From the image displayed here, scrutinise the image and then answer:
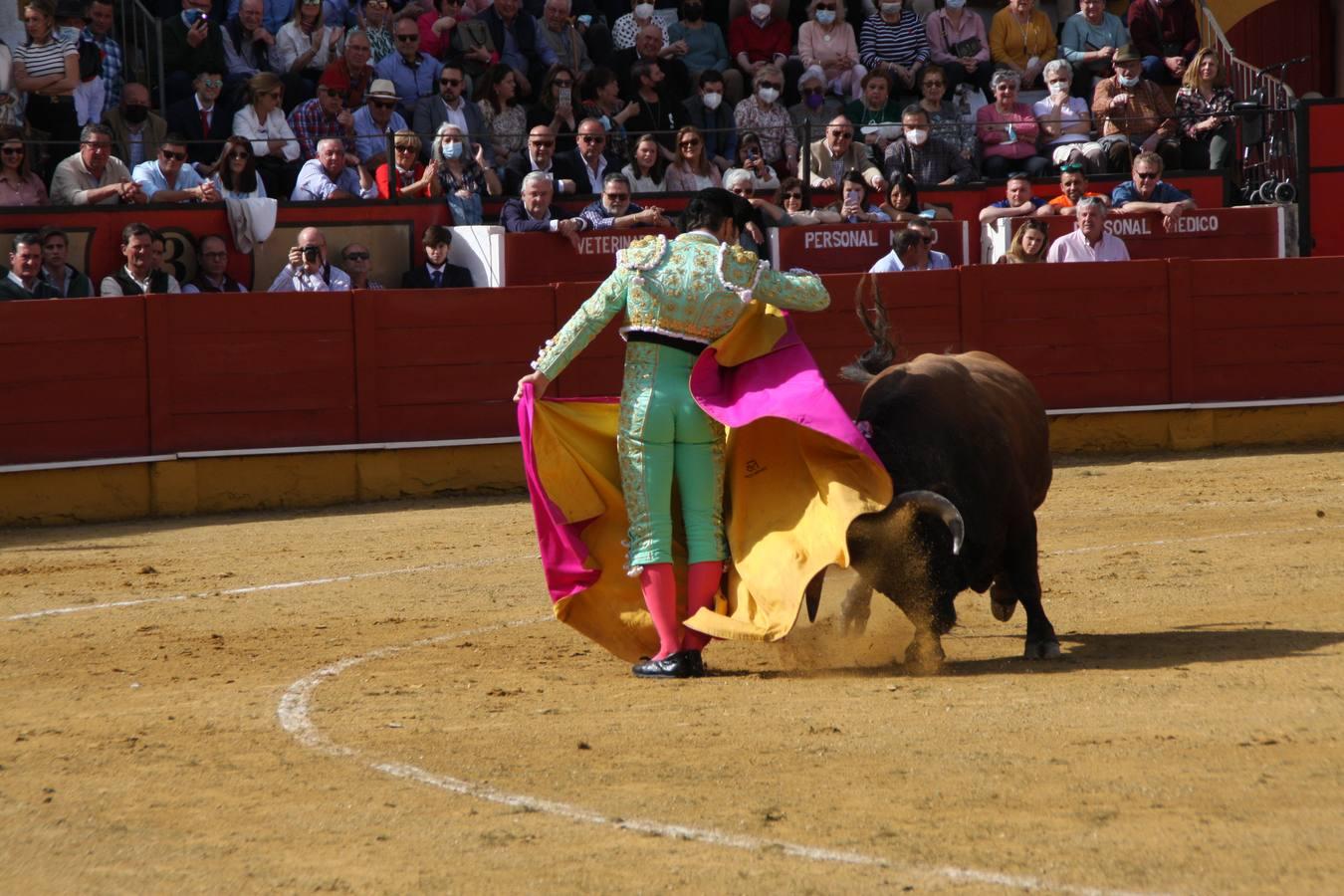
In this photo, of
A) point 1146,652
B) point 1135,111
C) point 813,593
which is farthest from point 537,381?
point 1135,111

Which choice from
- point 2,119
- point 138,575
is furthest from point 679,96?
point 138,575

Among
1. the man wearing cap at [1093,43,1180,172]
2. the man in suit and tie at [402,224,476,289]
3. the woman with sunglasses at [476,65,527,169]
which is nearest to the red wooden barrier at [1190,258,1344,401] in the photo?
the man wearing cap at [1093,43,1180,172]

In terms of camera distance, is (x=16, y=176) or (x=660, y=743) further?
(x=16, y=176)

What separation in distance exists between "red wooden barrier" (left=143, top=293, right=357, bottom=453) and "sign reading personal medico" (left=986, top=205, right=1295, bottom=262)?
4.15 meters

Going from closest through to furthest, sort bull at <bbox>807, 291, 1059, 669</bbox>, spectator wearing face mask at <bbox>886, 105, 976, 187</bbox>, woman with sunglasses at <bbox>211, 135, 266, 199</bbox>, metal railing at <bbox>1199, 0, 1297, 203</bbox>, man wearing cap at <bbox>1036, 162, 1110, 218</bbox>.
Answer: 1. bull at <bbox>807, 291, 1059, 669</bbox>
2. woman with sunglasses at <bbox>211, 135, 266, 199</bbox>
3. man wearing cap at <bbox>1036, 162, 1110, 218</bbox>
4. spectator wearing face mask at <bbox>886, 105, 976, 187</bbox>
5. metal railing at <bbox>1199, 0, 1297, 203</bbox>

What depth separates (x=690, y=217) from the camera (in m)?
5.27

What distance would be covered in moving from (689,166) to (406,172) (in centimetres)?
172

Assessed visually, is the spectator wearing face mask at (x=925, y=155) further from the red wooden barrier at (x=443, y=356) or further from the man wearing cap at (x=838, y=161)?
the red wooden barrier at (x=443, y=356)

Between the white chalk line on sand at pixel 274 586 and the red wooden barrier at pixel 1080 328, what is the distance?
4.01 meters

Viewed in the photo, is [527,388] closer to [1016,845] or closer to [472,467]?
[1016,845]

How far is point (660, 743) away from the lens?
426cm

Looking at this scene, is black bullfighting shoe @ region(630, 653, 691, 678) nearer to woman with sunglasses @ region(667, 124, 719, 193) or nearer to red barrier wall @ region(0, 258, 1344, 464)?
red barrier wall @ region(0, 258, 1344, 464)

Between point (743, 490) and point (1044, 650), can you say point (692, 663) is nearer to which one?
point (743, 490)

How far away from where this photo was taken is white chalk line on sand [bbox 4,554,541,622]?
263 inches
